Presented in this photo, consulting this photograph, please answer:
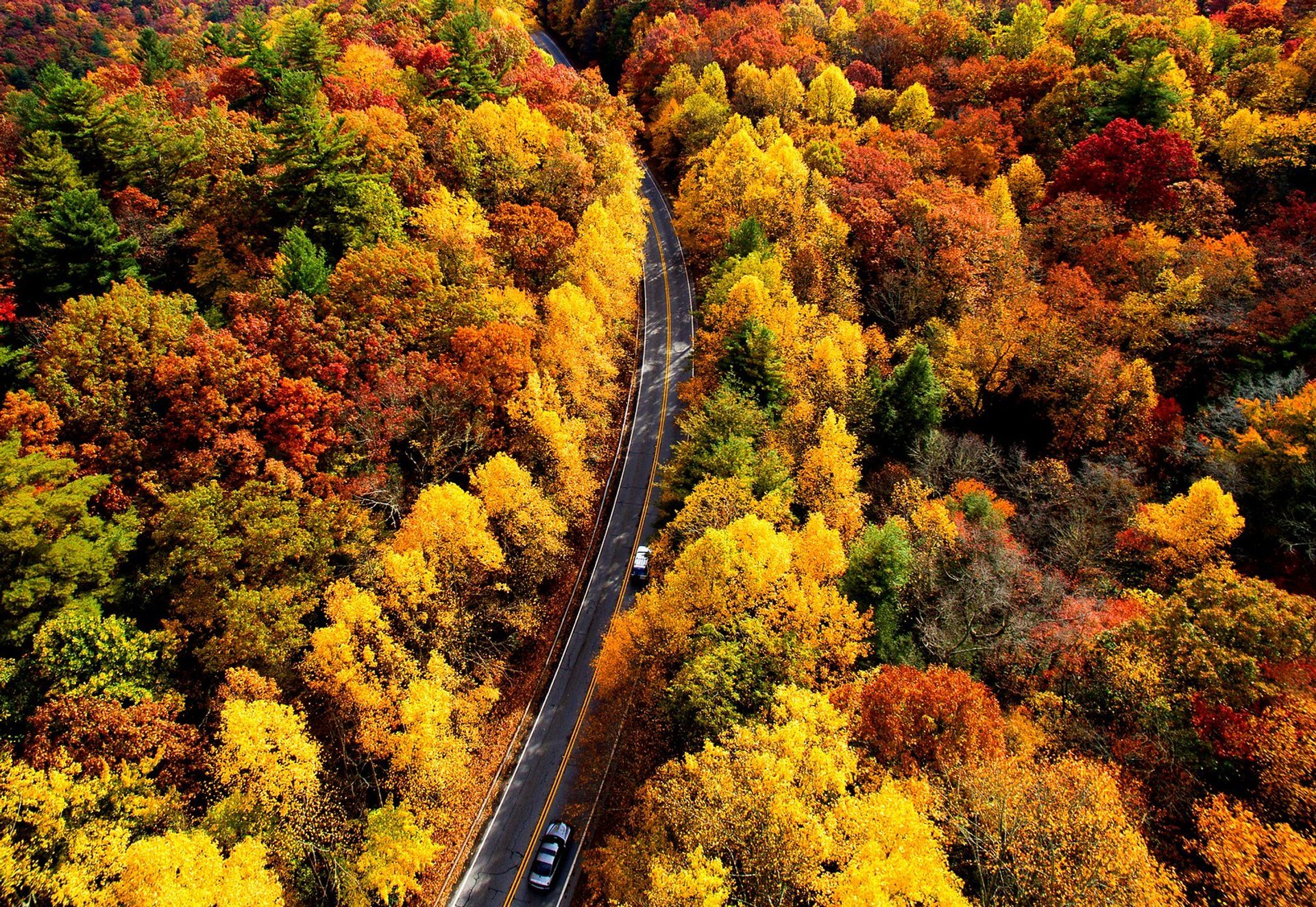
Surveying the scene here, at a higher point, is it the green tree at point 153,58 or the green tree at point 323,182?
the green tree at point 153,58

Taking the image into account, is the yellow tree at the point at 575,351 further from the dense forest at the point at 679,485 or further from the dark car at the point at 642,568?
the dark car at the point at 642,568

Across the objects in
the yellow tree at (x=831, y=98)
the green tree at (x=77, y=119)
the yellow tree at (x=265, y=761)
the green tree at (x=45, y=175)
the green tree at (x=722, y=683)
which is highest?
the green tree at (x=77, y=119)

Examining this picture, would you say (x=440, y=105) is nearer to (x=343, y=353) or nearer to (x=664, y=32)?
(x=343, y=353)

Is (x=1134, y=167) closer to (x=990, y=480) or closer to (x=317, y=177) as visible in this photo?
(x=990, y=480)

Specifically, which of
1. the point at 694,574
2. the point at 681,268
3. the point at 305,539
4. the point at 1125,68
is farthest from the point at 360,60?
the point at 1125,68

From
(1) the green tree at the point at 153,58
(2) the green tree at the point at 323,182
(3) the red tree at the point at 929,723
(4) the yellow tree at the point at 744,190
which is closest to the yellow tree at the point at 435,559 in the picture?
(2) the green tree at the point at 323,182

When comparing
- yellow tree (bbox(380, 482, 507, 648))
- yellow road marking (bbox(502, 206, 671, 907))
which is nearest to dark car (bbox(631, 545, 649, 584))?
yellow road marking (bbox(502, 206, 671, 907))

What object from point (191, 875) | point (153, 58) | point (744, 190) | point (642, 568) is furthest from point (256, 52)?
point (191, 875)

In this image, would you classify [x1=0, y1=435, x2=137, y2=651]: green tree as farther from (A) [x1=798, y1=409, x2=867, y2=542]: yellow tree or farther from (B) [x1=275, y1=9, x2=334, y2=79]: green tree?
(B) [x1=275, y1=9, x2=334, y2=79]: green tree
